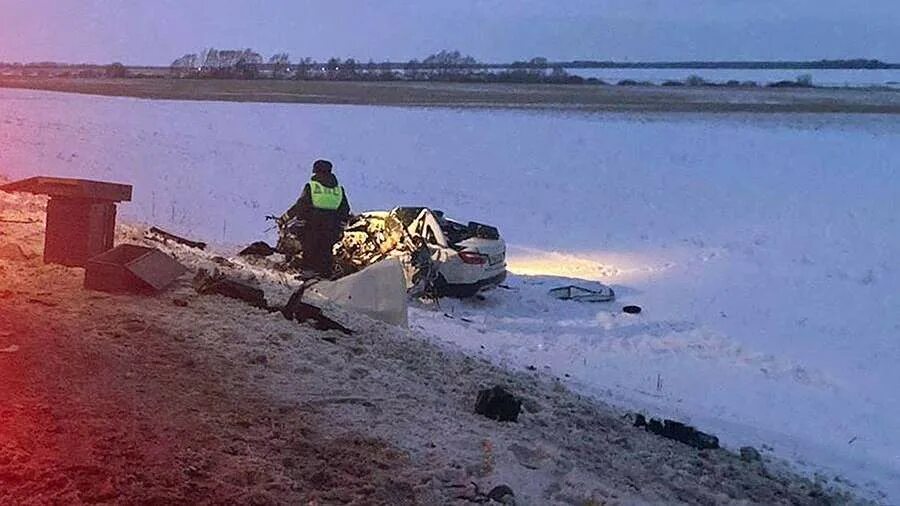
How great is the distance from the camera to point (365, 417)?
20.2ft

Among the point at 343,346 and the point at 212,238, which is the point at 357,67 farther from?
the point at 343,346

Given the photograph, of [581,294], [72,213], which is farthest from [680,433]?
[581,294]

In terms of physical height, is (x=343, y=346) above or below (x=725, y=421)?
above

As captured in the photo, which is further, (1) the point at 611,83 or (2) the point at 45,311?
(1) the point at 611,83

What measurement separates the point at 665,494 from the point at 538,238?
15189mm

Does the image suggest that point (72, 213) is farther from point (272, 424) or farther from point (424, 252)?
point (424, 252)

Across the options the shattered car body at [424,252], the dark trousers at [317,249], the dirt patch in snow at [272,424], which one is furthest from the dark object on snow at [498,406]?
the shattered car body at [424,252]

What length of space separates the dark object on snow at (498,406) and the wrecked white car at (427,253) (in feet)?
23.8

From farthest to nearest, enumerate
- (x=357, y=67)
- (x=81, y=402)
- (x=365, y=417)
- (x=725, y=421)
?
(x=357, y=67) < (x=725, y=421) < (x=365, y=417) < (x=81, y=402)

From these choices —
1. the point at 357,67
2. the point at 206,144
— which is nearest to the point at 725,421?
the point at 206,144

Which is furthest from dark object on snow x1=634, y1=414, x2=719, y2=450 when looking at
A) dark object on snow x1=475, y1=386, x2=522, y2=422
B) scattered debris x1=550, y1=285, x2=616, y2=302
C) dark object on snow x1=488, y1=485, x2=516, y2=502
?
scattered debris x1=550, y1=285, x2=616, y2=302

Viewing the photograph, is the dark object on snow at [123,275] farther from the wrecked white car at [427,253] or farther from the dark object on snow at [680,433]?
the wrecked white car at [427,253]

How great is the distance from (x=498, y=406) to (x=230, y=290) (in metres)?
3.01

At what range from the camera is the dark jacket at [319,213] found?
1345 centimetres
